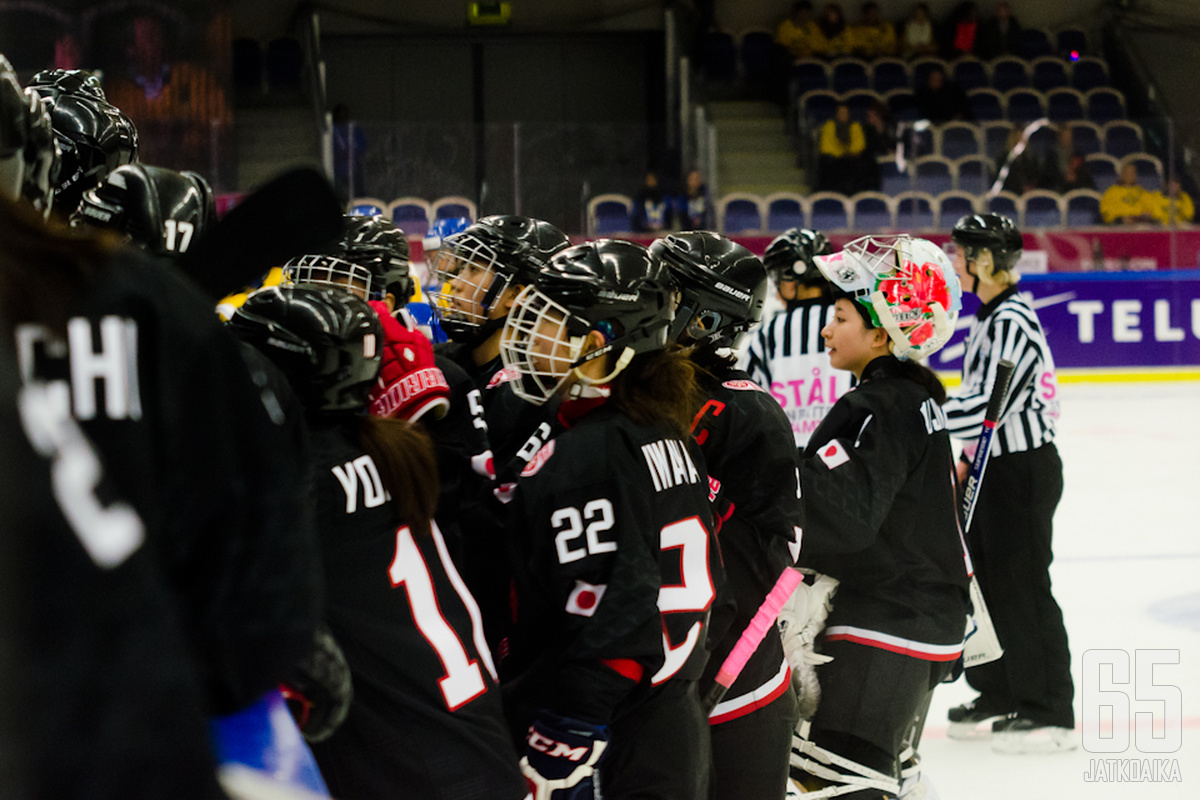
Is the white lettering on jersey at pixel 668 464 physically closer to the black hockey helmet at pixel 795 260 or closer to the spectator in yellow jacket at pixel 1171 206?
the black hockey helmet at pixel 795 260

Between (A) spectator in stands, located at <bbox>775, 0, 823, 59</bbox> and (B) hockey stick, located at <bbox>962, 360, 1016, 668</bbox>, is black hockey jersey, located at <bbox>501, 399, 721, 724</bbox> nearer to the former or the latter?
(B) hockey stick, located at <bbox>962, 360, 1016, 668</bbox>

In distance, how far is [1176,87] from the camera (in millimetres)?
→ 17625

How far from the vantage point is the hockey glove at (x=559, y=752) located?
70.2 inches

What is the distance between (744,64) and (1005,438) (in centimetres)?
1491

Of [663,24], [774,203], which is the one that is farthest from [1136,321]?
[663,24]

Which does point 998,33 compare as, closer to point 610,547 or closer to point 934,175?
point 934,175

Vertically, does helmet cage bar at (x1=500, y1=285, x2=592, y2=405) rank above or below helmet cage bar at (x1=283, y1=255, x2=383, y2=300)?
below

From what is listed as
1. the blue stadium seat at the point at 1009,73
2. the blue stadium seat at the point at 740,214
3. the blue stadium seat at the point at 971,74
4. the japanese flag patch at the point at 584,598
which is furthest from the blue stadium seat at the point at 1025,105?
the japanese flag patch at the point at 584,598

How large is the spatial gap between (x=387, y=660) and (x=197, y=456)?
2.87ft

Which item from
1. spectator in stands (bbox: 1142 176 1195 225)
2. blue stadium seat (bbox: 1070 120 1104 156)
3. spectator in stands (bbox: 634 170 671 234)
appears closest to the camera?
spectator in stands (bbox: 1142 176 1195 225)

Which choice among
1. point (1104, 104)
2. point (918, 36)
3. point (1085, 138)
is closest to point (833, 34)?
point (918, 36)

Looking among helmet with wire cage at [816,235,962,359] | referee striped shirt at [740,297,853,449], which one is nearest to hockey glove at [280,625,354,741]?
helmet with wire cage at [816,235,962,359]

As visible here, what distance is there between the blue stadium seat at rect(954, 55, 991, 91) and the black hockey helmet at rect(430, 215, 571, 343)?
16128 mm

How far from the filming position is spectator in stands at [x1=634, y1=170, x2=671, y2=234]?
1302cm
